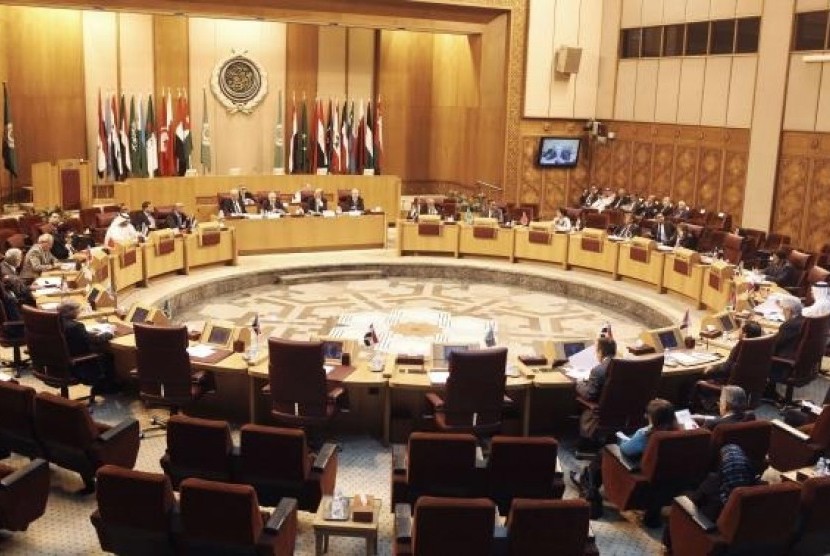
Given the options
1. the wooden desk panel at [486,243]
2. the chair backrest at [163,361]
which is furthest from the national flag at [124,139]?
the chair backrest at [163,361]

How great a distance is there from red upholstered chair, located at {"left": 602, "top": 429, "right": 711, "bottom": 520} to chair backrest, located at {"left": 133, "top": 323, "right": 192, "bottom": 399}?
3.79 metres

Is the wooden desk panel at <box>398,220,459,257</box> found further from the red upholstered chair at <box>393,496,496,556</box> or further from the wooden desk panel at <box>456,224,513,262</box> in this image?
the red upholstered chair at <box>393,496,496,556</box>

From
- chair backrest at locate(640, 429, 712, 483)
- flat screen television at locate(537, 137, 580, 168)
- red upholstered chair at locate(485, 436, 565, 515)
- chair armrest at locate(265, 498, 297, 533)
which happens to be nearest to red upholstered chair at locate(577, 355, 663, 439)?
chair backrest at locate(640, 429, 712, 483)

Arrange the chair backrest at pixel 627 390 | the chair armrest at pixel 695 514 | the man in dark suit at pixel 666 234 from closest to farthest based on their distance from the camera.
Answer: the chair armrest at pixel 695 514 → the chair backrest at pixel 627 390 → the man in dark suit at pixel 666 234

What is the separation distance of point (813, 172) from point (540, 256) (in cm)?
529

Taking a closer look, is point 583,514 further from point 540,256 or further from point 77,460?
point 540,256

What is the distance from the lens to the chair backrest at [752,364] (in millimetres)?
8031

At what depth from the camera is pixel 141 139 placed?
19406 millimetres

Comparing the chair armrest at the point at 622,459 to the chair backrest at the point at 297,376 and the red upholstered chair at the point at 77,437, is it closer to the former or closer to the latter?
the chair backrest at the point at 297,376

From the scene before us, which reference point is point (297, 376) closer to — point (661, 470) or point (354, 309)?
point (661, 470)

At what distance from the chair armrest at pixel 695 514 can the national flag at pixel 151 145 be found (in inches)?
643

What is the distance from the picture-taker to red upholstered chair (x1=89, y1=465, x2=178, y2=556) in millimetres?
4977

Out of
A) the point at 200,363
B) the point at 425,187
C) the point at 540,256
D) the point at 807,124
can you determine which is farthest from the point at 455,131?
the point at 200,363

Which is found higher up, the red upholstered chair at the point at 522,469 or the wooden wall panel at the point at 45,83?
the wooden wall panel at the point at 45,83
